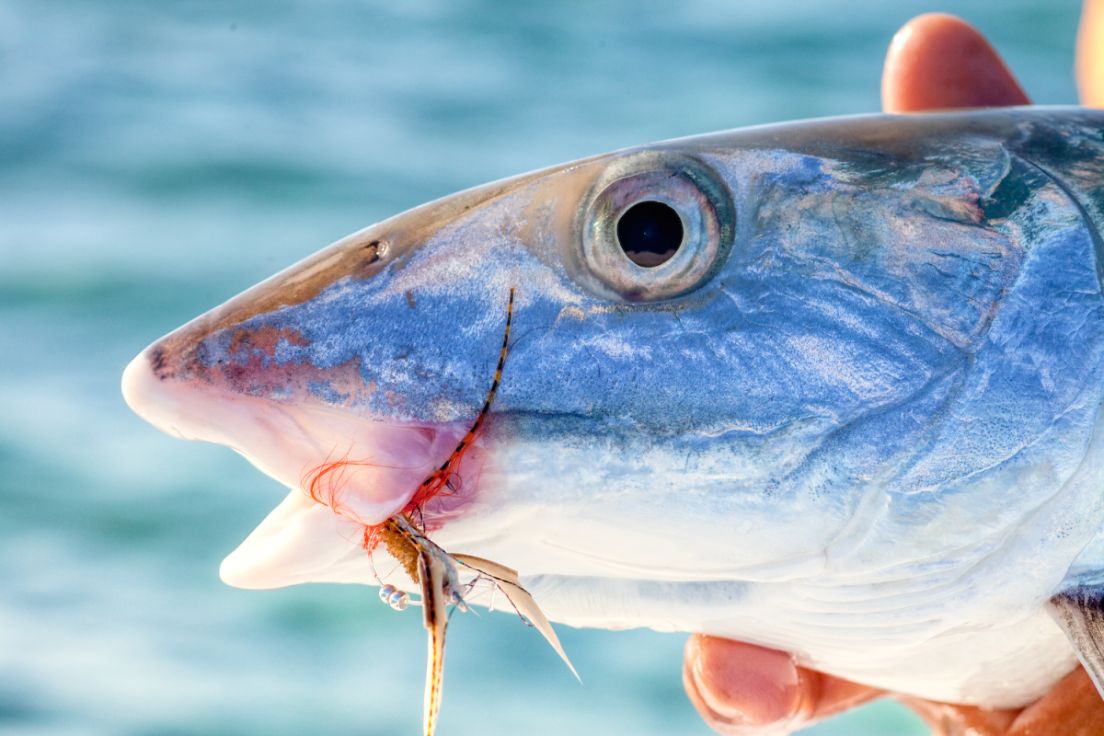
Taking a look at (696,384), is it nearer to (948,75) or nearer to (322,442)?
(322,442)

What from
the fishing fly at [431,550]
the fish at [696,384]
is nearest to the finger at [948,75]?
the fish at [696,384]

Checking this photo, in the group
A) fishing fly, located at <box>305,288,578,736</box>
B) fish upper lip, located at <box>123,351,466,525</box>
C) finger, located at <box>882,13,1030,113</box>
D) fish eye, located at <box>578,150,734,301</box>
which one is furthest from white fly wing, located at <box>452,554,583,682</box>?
finger, located at <box>882,13,1030,113</box>

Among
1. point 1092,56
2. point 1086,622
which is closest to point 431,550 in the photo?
point 1086,622

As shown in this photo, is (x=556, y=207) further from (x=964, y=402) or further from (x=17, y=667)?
(x=17, y=667)

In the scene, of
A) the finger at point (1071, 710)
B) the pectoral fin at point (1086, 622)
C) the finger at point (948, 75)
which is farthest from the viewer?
the finger at point (948, 75)

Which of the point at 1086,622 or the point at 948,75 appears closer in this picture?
the point at 1086,622

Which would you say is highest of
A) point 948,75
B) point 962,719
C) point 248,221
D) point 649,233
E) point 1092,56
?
point 248,221

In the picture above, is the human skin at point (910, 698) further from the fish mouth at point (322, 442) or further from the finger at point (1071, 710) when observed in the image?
the fish mouth at point (322, 442)

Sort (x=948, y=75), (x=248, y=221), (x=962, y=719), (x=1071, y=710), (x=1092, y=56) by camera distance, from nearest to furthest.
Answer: (x=1071, y=710) → (x=962, y=719) → (x=948, y=75) → (x=1092, y=56) → (x=248, y=221)
